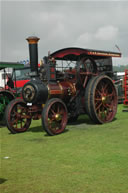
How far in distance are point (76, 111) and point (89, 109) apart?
54 centimetres

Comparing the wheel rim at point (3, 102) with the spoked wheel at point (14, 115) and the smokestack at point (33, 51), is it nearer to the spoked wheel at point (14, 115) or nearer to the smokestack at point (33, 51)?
the spoked wheel at point (14, 115)

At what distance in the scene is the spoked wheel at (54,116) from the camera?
676 centimetres

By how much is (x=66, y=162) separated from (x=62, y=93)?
3536 mm

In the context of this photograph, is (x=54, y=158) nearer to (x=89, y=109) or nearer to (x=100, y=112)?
(x=89, y=109)

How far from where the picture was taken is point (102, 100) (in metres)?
8.47

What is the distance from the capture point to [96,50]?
27.9ft

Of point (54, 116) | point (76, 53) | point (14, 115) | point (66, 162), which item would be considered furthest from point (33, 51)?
point (66, 162)

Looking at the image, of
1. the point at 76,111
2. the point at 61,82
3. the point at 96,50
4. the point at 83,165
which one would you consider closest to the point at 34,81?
the point at 61,82

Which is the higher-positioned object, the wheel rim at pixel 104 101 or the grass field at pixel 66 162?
the wheel rim at pixel 104 101

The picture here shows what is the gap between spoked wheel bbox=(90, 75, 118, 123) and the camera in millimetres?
8047

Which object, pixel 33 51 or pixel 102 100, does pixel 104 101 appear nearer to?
pixel 102 100

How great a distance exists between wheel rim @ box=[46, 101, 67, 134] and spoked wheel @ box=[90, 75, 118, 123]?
3.39 ft

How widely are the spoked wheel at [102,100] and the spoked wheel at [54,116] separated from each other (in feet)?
3.47

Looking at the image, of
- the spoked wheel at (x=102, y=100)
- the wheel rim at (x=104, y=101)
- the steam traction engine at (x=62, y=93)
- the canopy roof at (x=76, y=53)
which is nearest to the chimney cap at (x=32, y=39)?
the steam traction engine at (x=62, y=93)
